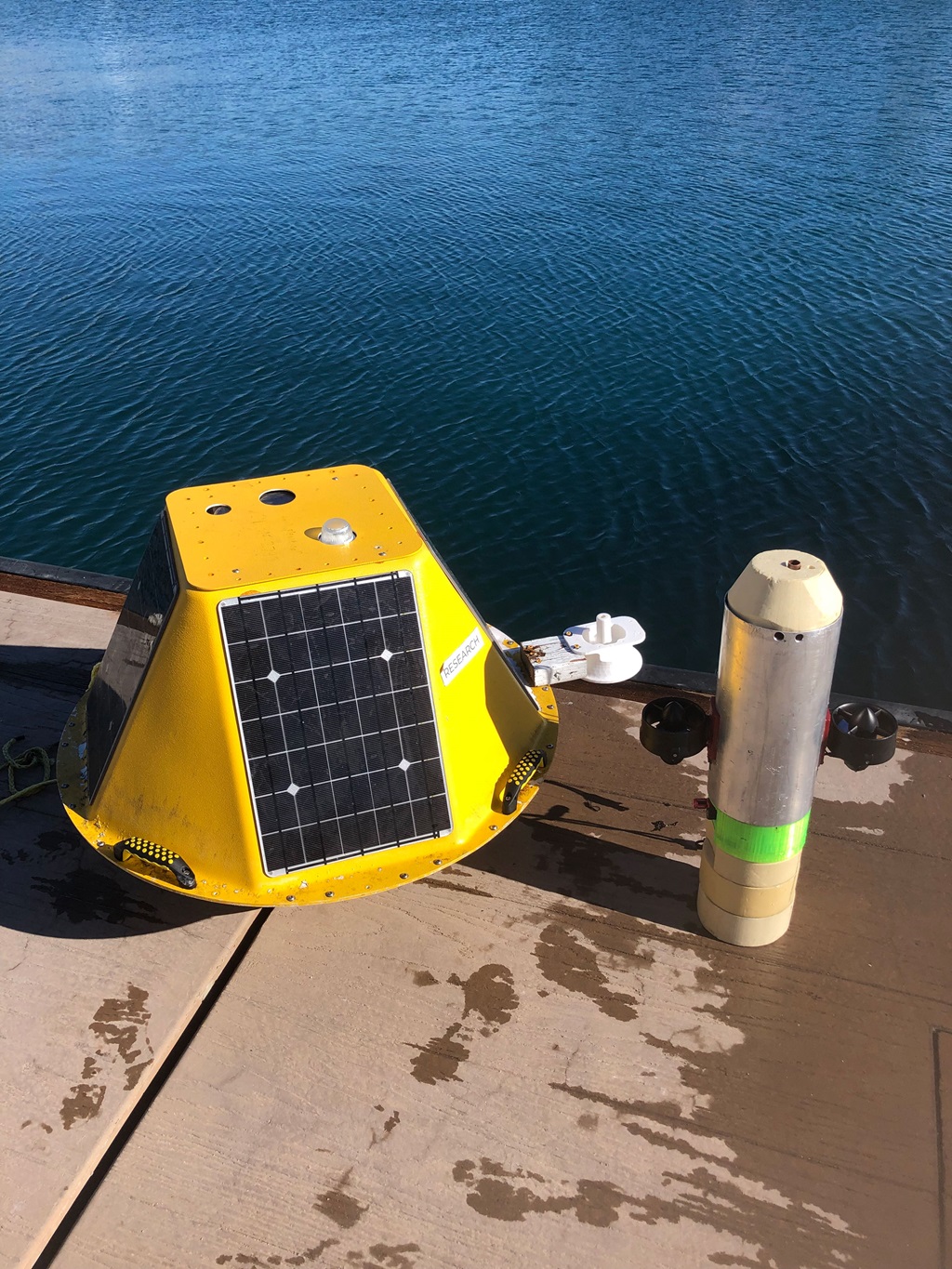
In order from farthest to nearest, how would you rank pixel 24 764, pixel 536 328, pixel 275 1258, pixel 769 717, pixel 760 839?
pixel 536 328, pixel 24 764, pixel 760 839, pixel 769 717, pixel 275 1258

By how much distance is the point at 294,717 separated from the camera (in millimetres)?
5957

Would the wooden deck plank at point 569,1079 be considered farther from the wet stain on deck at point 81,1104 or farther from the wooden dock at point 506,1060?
the wet stain on deck at point 81,1104

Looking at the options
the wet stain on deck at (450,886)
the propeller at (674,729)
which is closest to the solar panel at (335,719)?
the wet stain on deck at (450,886)

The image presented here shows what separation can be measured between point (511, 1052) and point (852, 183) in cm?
3560

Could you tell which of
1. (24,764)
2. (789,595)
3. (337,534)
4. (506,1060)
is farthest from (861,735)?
(24,764)

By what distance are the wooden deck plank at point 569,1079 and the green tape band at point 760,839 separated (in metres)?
0.78

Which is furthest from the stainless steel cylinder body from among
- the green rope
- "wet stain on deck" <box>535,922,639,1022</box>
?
the green rope

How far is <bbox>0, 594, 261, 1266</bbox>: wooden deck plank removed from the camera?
16.7 feet

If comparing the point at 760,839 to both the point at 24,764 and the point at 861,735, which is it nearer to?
the point at 861,735

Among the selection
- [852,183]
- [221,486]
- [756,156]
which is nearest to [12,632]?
[221,486]

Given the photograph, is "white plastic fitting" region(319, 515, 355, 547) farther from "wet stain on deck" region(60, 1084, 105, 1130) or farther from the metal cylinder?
"wet stain on deck" region(60, 1084, 105, 1130)

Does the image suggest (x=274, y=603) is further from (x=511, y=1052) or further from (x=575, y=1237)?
(x=575, y=1237)

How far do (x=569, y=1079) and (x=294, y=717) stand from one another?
8.67ft

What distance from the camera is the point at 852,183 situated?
3347 centimetres
